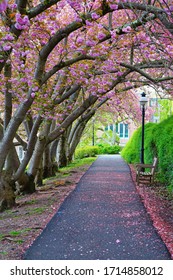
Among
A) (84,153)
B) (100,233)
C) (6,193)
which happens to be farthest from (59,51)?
(84,153)

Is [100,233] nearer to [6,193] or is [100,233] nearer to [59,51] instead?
[6,193]

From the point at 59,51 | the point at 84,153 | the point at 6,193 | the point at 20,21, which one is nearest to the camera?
the point at 20,21

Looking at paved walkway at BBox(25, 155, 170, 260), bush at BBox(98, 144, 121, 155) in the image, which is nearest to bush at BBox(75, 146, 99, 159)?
bush at BBox(98, 144, 121, 155)

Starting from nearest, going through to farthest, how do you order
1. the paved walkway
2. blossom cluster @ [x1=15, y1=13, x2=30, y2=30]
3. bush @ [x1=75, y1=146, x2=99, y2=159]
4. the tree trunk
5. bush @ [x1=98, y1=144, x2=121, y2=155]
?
the paved walkway
blossom cluster @ [x1=15, y1=13, x2=30, y2=30]
the tree trunk
bush @ [x1=75, y1=146, x2=99, y2=159]
bush @ [x1=98, y1=144, x2=121, y2=155]

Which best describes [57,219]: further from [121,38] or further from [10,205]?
[121,38]

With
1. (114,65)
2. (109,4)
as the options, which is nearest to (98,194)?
(114,65)

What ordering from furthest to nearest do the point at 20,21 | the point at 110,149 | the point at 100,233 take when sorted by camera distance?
the point at 110,149 → the point at 100,233 → the point at 20,21

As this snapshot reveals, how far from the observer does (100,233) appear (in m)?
6.00

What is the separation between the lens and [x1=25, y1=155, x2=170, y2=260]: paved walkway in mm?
4902

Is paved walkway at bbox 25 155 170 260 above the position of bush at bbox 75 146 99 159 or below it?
below

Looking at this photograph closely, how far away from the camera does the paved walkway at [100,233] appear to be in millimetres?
4902

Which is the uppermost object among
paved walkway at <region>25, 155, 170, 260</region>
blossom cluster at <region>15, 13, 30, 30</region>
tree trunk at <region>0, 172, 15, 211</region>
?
blossom cluster at <region>15, 13, 30, 30</region>

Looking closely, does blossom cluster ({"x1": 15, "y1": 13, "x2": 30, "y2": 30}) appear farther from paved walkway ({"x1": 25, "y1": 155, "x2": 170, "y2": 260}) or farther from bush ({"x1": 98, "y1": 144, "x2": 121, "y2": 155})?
bush ({"x1": 98, "y1": 144, "x2": 121, "y2": 155})

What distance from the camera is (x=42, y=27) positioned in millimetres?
7355
